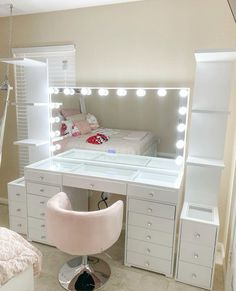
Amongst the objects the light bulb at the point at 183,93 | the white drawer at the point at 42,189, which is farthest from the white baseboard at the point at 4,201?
the light bulb at the point at 183,93

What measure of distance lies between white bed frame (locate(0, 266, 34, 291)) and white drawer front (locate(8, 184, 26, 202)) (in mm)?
1103

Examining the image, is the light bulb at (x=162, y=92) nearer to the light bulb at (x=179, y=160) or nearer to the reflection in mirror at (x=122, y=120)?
the reflection in mirror at (x=122, y=120)

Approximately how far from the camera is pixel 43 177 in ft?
7.82

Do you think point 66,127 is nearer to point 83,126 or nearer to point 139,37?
point 83,126

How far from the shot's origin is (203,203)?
7.58 ft

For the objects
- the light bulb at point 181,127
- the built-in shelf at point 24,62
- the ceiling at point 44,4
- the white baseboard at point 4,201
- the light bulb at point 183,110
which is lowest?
the white baseboard at point 4,201

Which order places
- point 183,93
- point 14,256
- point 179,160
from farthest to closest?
point 179,160 → point 183,93 → point 14,256

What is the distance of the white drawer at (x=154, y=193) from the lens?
199 cm

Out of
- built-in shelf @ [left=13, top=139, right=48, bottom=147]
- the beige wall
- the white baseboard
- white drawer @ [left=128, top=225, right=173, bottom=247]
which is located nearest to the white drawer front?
built-in shelf @ [left=13, top=139, right=48, bottom=147]

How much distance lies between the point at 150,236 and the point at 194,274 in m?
0.44

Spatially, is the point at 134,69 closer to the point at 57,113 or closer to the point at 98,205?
the point at 57,113

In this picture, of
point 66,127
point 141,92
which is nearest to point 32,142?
point 66,127

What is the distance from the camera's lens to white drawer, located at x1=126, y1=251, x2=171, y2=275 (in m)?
2.11

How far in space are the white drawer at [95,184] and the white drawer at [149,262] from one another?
1.86 feet
